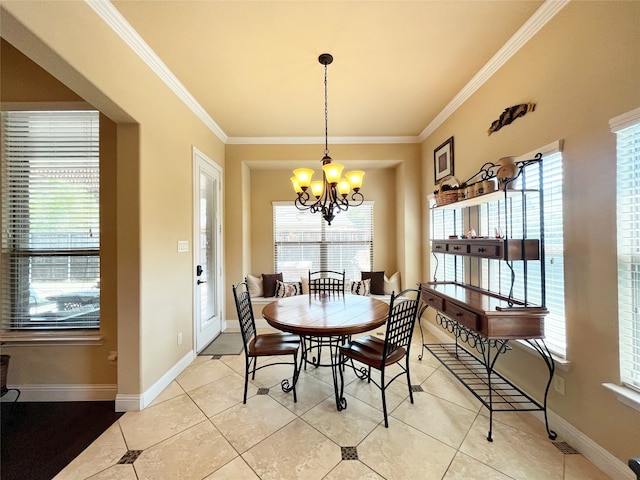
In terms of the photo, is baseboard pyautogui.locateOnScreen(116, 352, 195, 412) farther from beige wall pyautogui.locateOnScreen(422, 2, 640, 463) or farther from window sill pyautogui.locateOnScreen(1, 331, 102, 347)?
beige wall pyautogui.locateOnScreen(422, 2, 640, 463)

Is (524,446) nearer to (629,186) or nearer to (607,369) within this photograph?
(607,369)

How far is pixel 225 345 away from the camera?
336cm

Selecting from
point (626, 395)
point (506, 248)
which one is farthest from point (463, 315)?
point (626, 395)

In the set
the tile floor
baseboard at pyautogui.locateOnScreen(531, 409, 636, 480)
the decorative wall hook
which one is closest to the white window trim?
baseboard at pyautogui.locateOnScreen(531, 409, 636, 480)

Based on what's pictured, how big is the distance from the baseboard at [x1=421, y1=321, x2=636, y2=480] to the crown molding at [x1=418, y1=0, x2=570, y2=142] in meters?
2.79

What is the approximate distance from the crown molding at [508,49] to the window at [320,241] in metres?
2.03

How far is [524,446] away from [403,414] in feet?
2.50

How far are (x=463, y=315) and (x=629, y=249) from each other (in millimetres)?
1007

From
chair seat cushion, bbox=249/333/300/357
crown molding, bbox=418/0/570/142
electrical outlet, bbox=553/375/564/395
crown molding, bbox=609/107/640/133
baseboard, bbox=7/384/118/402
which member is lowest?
baseboard, bbox=7/384/118/402

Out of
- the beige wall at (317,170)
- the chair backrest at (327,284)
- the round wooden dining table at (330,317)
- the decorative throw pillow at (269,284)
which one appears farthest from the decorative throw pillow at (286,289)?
the round wooden dining table at (330,317)

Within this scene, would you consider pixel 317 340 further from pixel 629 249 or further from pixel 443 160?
pixel 443 160

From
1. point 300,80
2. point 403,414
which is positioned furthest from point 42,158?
point 403,414

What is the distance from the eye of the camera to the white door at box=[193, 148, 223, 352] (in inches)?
121

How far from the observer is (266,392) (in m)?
2.29
